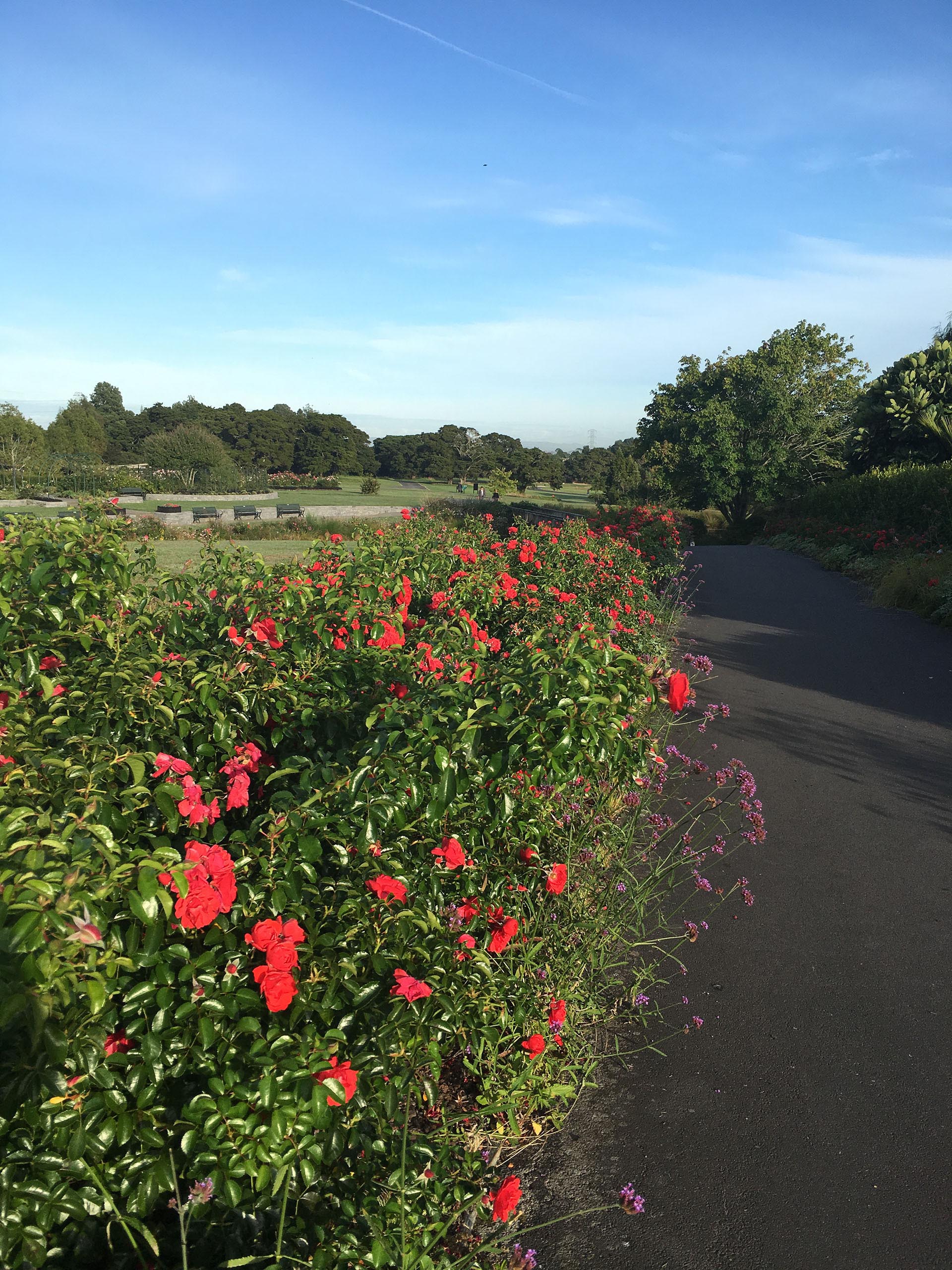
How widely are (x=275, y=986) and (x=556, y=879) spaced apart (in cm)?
104

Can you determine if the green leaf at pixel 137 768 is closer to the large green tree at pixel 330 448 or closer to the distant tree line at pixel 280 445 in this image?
the distant tree line at pixel 280 445

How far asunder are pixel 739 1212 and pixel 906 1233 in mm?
458

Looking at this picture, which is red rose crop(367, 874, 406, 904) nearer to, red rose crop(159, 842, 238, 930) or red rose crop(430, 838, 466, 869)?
red rose crop(430, 838, 466, 869)

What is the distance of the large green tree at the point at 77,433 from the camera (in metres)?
60.7

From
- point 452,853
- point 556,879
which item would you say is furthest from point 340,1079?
point 556,879

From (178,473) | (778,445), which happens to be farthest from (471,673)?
(178,473)

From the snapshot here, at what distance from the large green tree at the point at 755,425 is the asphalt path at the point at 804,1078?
1078 inches

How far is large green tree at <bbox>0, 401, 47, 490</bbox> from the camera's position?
44312 mm

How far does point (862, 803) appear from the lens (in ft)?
15.6

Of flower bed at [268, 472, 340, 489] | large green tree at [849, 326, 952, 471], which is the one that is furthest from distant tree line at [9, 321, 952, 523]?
flower bed at [268, 472, 340, 489]

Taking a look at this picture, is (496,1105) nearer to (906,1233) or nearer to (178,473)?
(906,1233)

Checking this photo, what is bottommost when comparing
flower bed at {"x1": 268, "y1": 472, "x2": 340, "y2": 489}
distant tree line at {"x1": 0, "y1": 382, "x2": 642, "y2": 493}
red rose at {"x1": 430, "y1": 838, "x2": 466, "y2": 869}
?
red rose at {"x1": 430, "y1": 838, "x2": 466, "y2": 869}

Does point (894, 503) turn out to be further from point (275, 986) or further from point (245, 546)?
point (275, 986)

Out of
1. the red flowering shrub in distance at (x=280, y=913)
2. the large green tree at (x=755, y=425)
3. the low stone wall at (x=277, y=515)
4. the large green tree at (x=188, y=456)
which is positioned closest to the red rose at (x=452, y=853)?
the red flowering shrub in distance at (x=280, y=913)
